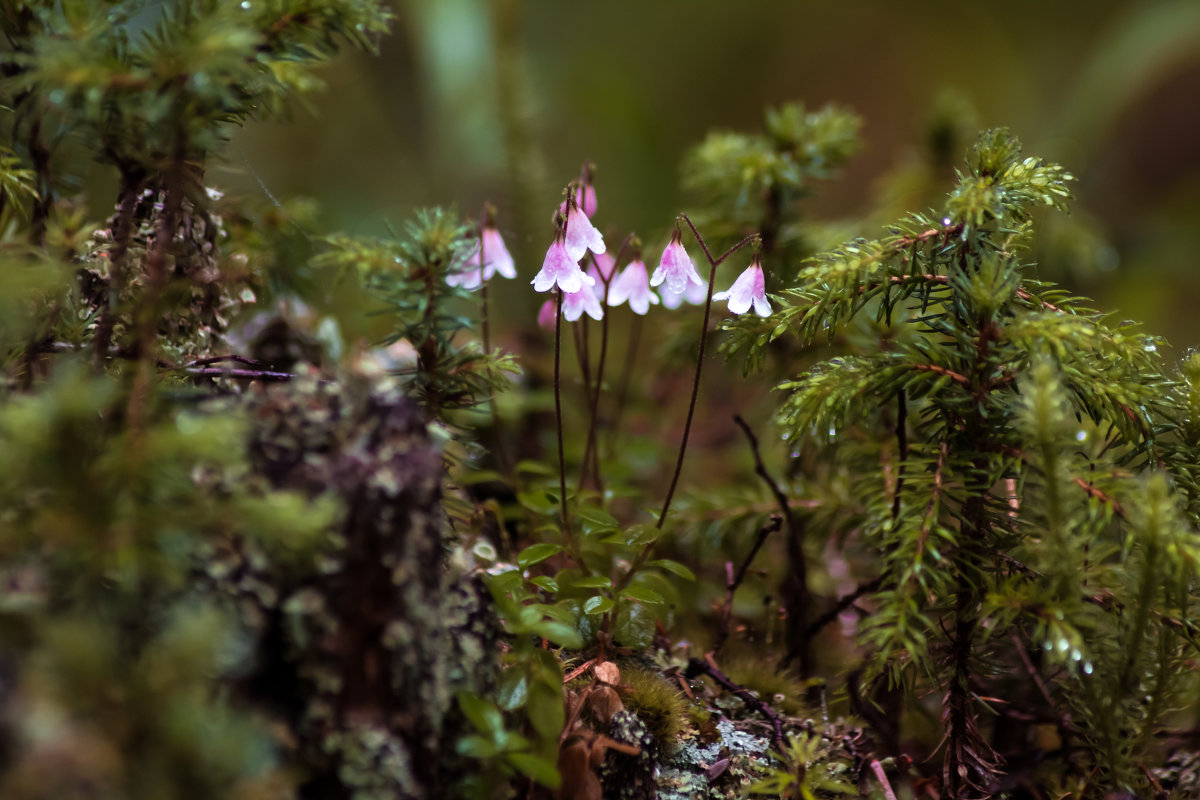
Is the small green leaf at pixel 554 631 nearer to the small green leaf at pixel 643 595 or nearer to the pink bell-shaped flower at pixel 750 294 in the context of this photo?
the small green leaf at pixel 643 595

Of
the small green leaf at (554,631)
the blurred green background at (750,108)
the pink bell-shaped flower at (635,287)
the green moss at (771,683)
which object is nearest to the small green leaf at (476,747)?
the small green leaf at (554,631)

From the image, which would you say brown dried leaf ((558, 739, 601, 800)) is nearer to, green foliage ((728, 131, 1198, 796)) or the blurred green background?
green foliage ((728, 131, 1198, 796))

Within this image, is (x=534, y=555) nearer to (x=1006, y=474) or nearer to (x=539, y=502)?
(x=539, y=502)

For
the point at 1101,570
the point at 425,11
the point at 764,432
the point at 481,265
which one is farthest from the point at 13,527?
the point at 425,11

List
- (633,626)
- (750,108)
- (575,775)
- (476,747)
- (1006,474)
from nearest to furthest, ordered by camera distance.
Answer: (476,747), (575,775), (1006,474), (633,626), (750,108)

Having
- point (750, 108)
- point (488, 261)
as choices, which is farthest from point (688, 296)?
point (750, 108)

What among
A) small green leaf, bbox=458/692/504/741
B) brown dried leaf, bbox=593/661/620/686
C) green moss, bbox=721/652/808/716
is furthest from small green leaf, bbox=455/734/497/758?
green moss, bbox=721/652/808/716
